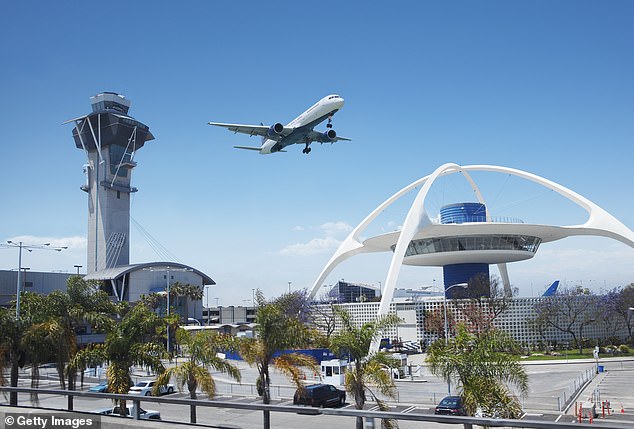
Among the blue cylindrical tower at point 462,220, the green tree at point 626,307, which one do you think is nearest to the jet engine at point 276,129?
the blue cylindrical tower at point 462,220

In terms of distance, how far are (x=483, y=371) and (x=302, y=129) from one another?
30295 mm

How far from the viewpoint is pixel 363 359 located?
22.1m

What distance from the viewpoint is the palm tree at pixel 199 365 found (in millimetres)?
21844

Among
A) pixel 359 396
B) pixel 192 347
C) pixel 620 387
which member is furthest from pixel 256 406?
pixel 620 387

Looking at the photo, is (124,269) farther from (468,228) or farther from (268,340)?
(268,340)

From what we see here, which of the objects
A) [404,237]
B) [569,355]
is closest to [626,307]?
[569,355]

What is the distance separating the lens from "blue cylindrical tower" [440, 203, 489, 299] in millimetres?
94938

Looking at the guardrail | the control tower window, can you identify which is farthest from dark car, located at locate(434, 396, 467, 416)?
the control tower window

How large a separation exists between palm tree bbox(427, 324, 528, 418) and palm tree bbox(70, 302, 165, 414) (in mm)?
10299

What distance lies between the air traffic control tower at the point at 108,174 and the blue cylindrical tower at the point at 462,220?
67.5 metres

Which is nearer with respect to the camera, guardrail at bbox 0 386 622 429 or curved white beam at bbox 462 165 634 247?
guardrail at bbox 0 386 622 429

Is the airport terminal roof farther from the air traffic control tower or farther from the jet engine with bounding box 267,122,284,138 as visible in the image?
the jet engine with bounding box 267,122,284,138

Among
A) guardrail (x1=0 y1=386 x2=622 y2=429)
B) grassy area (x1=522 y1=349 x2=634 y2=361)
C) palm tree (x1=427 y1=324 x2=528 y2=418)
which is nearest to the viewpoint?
guardrail (x1=0 y1=386 x2=622 y2=429)

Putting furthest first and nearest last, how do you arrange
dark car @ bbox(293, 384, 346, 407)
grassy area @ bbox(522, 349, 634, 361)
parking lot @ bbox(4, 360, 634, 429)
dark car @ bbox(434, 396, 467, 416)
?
grassy area @ bbox(522, 349, 634, 361) → dark car @ bbox(293, 384, 346, 407) → dark car @ bbox(434, 396, 467, 416) → parking lot @ bbox(4, 360, 634, 429)
